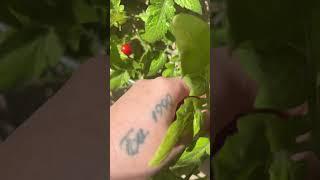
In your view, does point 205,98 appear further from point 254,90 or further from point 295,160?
point 295,160

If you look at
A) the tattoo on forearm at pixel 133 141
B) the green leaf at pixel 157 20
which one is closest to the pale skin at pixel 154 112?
the tattoo on forearm at pixel 133 141

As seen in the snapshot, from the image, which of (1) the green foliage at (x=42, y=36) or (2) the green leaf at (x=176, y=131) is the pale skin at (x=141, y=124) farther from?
(1) the green foliage at (x=42, y=36)

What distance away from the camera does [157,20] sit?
1.27 m

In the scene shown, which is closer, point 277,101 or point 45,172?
point 45,172

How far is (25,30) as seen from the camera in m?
1.10

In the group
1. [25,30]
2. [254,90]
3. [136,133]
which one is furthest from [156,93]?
[25,30]

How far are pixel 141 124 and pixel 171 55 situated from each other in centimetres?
18

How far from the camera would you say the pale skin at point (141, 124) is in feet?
4.09

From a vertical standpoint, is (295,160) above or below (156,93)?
below

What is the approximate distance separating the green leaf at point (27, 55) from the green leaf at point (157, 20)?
234 millimetres

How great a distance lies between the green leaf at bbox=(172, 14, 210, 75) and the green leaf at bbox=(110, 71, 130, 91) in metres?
0.14

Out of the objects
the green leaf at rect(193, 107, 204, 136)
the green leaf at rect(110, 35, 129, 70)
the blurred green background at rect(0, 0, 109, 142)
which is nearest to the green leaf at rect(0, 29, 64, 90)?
the blurred green background at rect(0, 0, 109, 142)

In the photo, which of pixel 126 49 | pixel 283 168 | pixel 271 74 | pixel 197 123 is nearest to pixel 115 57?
pixel 126 49

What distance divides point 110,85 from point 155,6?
21cm
